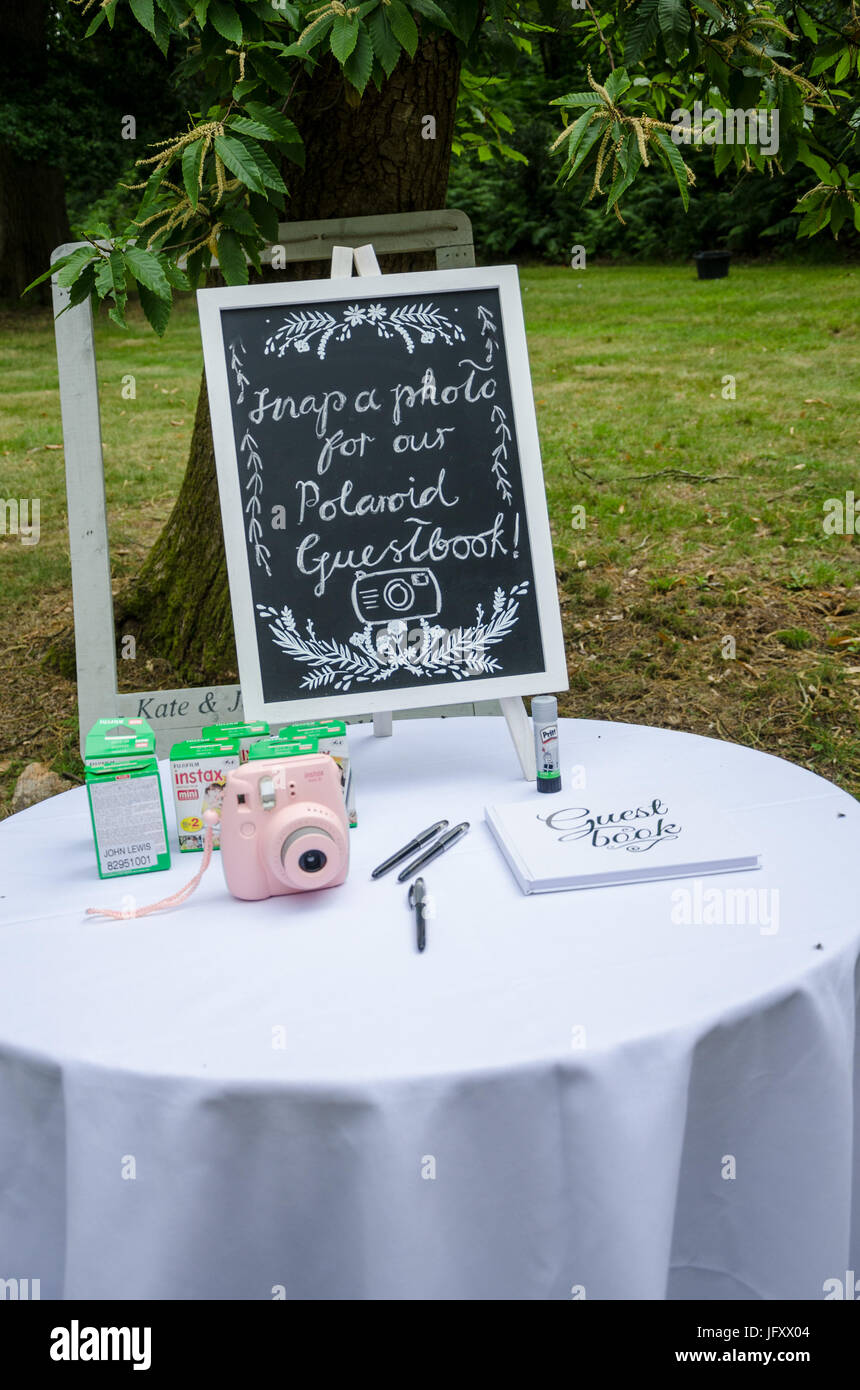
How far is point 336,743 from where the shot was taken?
5.75 feet

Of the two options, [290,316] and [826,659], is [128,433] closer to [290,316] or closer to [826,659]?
[826,659]

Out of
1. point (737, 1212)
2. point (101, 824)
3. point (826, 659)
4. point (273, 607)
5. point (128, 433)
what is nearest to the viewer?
point (737, 1212)

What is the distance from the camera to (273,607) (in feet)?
6.35

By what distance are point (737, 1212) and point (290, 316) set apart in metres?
1.54

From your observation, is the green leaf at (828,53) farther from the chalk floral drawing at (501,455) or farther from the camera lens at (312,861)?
the camera lens at (312,861)

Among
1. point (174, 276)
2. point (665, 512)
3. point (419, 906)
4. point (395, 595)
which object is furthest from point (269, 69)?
point (665, 512)

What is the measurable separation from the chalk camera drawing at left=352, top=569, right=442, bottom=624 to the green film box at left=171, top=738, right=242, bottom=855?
41 cm

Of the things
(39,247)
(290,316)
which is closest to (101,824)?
(290,316)

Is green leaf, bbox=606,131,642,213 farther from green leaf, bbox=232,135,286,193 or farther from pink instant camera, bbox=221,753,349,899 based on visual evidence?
pink instant camera, bbox=221,753,349,899

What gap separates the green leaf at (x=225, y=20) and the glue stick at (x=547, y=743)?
1.35 metres

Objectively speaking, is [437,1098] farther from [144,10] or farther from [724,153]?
[724,153]

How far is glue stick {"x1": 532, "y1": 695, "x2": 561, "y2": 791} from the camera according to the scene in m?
1.79
